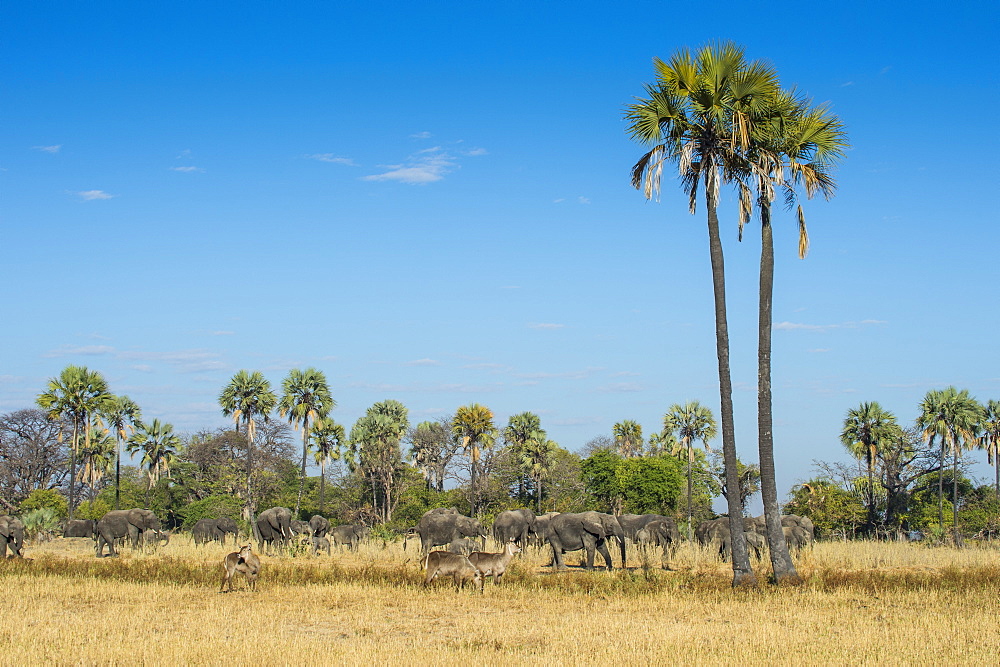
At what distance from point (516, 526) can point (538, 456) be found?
110ft

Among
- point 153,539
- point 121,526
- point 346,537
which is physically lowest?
point 153,539

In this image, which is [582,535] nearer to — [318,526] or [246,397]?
[318,526]

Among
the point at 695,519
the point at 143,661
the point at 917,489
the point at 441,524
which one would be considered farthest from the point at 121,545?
the point at 917,489

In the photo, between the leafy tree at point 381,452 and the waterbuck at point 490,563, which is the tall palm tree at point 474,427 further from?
the waterbuck at point 490,563

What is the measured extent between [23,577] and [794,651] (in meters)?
19.9

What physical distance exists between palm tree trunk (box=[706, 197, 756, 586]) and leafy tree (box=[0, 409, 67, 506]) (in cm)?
6311

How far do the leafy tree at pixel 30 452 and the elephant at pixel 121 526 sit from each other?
127ft

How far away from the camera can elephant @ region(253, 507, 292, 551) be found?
120 ft

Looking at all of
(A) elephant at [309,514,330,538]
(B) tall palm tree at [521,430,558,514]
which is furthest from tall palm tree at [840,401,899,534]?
(A) elephant at [309,514,330,538]

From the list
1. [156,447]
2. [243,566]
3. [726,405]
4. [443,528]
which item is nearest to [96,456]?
[156,447]

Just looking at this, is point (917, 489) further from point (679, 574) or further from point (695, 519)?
point (679, 574)

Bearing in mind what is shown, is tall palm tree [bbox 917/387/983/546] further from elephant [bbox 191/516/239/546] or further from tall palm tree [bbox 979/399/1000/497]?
elephant [bbox 191/516/239/546]

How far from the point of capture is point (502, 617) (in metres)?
16.0

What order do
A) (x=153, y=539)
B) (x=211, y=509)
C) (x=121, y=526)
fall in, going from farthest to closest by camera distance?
(x=211, y=509) < (x=153, y=539) < (x=121, y=526)
